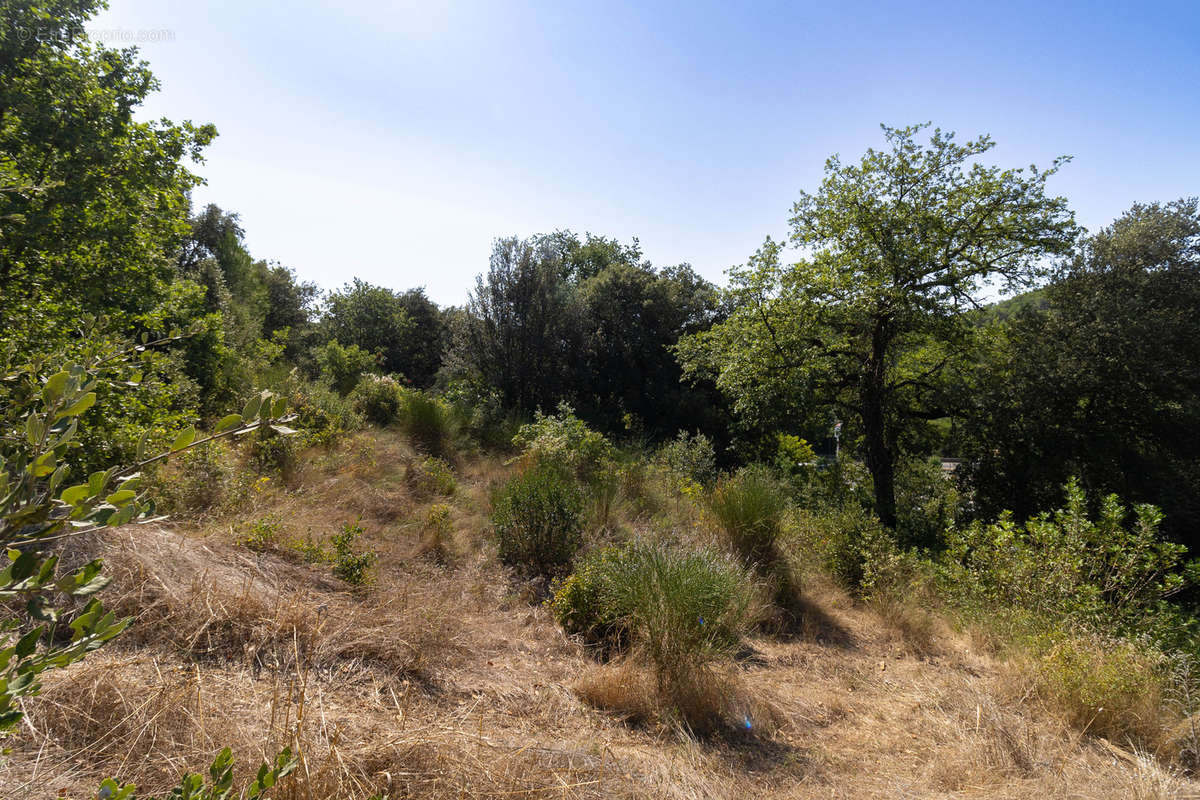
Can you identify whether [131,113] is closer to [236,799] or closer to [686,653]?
[236,799]

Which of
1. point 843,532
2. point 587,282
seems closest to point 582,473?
point 843,532

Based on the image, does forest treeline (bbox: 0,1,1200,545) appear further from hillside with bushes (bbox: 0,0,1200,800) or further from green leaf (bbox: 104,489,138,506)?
green leaf (bbox: 104,489,138,506)

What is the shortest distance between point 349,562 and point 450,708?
1715 millimetres

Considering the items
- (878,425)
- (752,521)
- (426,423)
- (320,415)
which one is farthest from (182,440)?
(878,425)

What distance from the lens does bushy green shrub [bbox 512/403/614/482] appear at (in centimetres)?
810

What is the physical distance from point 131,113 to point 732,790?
25.8 ft

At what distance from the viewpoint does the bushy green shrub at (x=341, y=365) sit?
12.3 meters

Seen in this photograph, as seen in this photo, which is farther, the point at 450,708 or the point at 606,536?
the point at 606,536

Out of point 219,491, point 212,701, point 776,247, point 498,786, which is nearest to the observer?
point 498,786

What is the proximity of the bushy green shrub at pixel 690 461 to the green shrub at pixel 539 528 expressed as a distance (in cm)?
375

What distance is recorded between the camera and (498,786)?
202 centimetres

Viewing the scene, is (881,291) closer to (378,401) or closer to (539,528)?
(539,528)

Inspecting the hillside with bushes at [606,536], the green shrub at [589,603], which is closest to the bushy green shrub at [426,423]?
the hillside with bushes at [606,536]

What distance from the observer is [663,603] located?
343 cm
